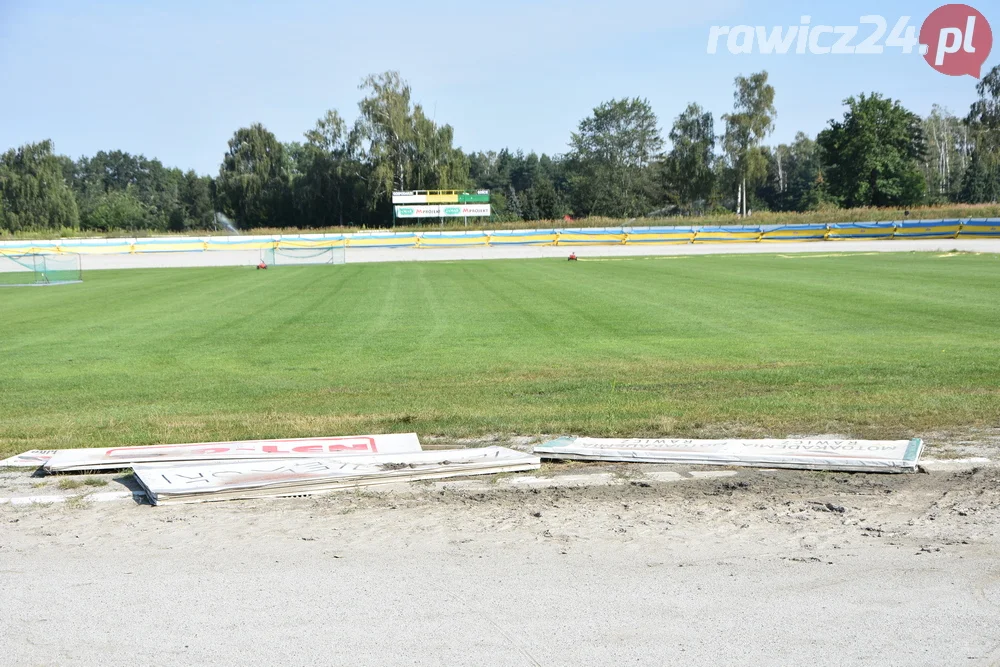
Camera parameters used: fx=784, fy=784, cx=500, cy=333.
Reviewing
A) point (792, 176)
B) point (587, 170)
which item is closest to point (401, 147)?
point (587, 170)

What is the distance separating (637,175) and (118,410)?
96991mm

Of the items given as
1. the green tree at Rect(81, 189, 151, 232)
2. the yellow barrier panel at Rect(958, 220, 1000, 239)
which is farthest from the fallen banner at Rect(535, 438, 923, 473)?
the green tree at Rect(81, 189, 151, 232)

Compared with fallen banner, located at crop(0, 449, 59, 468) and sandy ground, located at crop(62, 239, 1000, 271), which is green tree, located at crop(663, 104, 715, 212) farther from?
fallen banner, located at crop(0, 449, 59, 468)

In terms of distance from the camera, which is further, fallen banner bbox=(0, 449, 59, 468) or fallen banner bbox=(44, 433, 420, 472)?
fallen banner bbox=(0, 449, 59, 468)

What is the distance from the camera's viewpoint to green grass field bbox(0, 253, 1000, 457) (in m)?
8.76

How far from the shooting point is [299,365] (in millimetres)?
13047

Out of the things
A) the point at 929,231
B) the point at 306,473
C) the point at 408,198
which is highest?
the point at 408,198

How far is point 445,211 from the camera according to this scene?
75.8 metres

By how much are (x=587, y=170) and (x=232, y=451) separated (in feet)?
327

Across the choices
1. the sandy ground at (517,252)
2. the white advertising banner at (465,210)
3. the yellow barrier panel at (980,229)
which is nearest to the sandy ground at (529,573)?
the sandy ground at (517,252)

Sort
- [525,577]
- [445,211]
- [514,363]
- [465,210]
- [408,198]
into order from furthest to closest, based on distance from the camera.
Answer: [408,198] → [445,211] → [465,210] → [514,363] → [525,577]

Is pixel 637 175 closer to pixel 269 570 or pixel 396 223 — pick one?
pixel 396 223

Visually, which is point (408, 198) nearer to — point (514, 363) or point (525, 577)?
point (514, 363)

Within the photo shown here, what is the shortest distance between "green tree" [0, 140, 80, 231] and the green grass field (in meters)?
78.2
